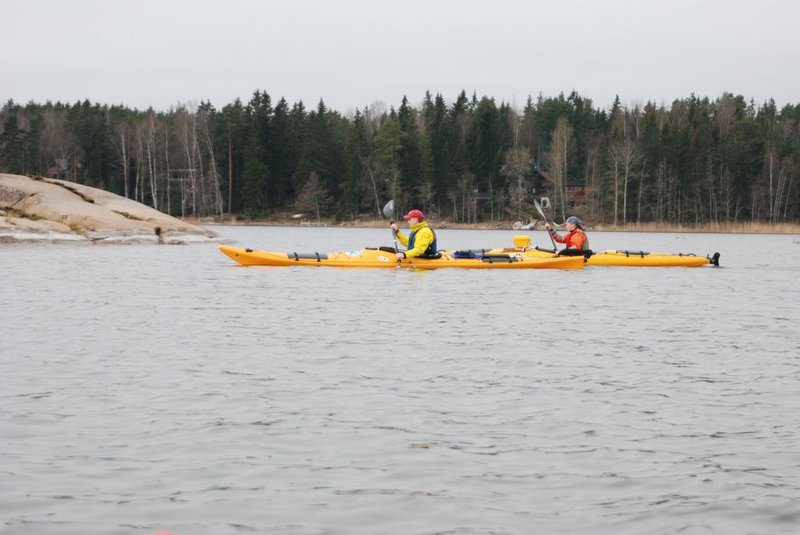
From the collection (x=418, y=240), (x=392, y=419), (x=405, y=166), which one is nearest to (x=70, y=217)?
(x=418, y=240)

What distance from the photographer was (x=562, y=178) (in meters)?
73.6

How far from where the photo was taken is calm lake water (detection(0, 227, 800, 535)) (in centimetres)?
488

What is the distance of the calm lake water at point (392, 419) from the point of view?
4.88 metres

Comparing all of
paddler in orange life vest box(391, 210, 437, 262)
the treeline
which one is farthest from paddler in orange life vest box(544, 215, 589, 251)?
the treeline

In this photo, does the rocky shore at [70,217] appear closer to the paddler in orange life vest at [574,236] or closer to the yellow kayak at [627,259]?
the yellow kayak at [627,259]

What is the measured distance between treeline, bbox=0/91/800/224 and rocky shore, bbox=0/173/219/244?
38.4 m

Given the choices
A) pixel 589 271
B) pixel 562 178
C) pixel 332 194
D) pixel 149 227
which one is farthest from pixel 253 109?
pixel 589 271

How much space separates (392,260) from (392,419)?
44.3 feet

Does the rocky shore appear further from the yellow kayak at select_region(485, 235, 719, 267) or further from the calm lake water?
the calm lake water

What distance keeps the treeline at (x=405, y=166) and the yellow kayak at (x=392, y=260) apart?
154ft

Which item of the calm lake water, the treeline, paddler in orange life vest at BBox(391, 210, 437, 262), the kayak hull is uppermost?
the treeline

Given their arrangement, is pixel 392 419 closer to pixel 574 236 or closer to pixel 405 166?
pixel 574 236

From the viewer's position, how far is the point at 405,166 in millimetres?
73812

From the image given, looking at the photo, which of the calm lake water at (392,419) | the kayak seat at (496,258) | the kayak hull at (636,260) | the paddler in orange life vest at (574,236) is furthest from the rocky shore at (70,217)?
the kayak hull at (636,260)
